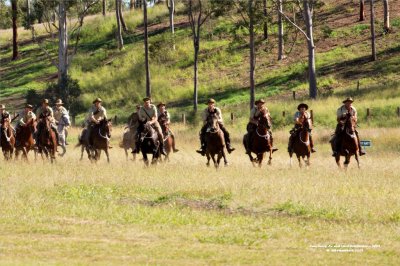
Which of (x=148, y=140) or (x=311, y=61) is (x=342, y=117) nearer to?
(x=148, y=140)

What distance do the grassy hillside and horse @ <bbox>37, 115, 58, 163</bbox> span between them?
18.9 metres

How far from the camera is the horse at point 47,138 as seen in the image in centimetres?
3491

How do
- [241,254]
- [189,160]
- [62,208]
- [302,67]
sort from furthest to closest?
[302,67], [189,160], [62,208], [241,254]

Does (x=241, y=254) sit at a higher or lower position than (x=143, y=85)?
lower

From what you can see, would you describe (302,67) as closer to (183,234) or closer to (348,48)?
(348,48)

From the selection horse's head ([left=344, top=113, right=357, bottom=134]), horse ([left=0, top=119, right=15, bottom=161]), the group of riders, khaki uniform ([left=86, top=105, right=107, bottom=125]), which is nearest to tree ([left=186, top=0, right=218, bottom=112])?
the group of riders

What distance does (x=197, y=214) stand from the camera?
70.8ft

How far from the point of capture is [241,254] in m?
16.8

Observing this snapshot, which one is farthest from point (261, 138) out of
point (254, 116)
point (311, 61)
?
point (311, 61)

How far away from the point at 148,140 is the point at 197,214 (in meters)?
11.1

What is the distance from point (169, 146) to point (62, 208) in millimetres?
13106

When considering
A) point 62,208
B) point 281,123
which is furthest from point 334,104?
point 62,208

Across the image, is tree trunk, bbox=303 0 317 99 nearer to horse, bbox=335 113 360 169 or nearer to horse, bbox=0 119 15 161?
horse, bbox=0 119 15 161

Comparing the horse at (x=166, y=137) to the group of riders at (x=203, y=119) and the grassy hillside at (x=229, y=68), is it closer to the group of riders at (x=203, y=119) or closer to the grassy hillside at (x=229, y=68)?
the group of riders at (x=203, y=119)
